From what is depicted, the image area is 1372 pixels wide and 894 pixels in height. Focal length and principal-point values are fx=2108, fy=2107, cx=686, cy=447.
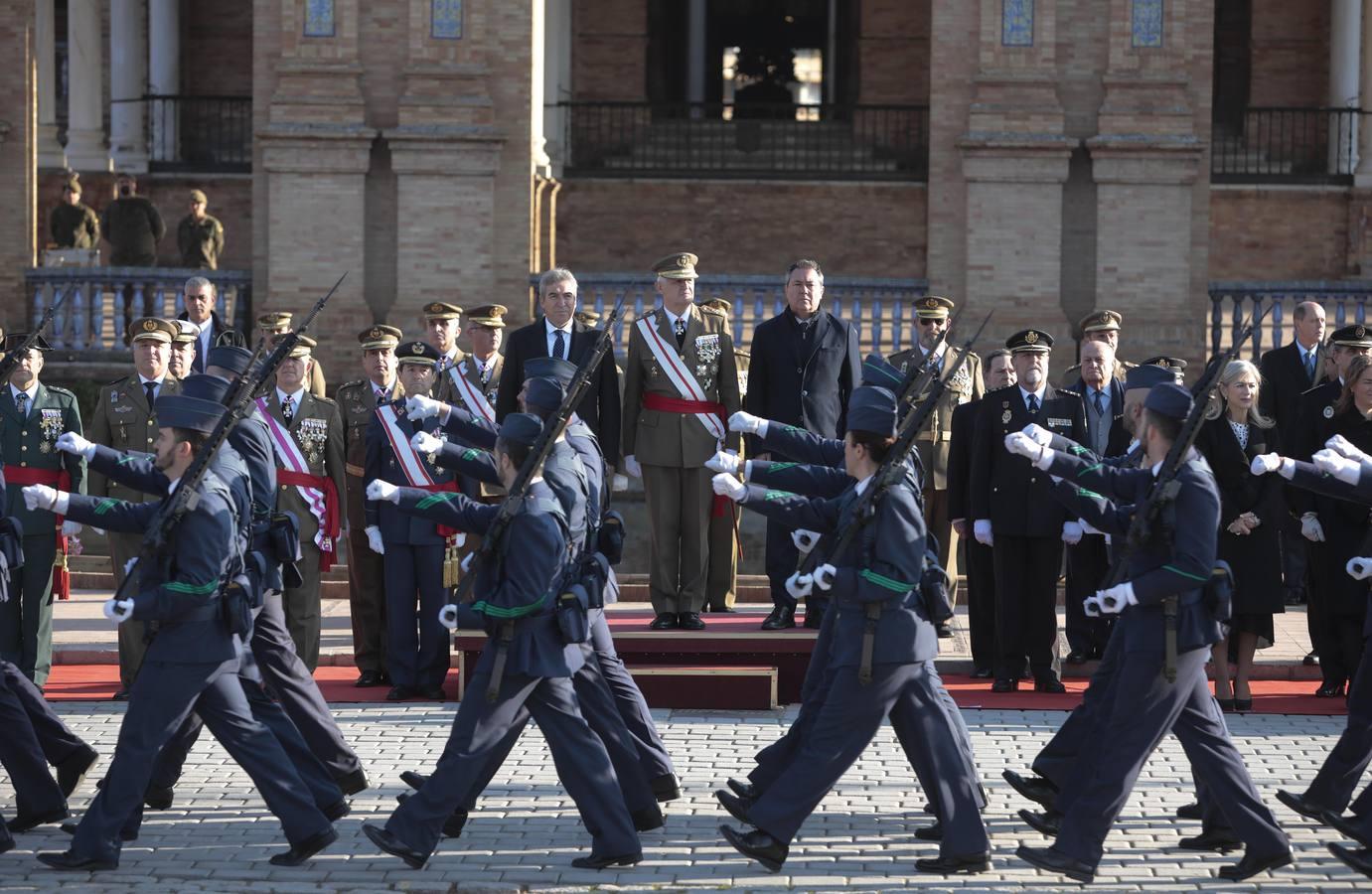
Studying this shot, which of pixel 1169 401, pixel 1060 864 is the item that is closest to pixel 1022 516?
pixel 1169 401

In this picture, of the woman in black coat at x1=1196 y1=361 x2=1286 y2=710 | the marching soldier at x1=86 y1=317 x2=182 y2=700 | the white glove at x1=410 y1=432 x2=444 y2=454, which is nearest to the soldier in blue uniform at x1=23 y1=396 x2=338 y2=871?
the white glove at x1=410 y1=432 x2=444 y2=454

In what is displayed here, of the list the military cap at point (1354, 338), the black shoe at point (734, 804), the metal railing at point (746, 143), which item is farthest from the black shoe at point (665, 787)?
the metal railing at point (746, 143)

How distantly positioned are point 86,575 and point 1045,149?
9.56 meters

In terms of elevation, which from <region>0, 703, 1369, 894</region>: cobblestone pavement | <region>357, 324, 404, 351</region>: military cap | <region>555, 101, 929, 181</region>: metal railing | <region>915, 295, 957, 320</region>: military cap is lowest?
<region>0, 703, 1369, 894</region>: cobblestone pavement

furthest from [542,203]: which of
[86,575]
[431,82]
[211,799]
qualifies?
[211,799]

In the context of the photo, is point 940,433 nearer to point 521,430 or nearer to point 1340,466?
Result: point 1340,466

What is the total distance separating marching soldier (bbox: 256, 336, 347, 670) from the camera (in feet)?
38.3

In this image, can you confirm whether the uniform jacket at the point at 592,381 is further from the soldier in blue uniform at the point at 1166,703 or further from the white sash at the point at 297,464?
the soldier in blue uniform at the point at 1166,703

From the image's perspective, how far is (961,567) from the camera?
623 inches

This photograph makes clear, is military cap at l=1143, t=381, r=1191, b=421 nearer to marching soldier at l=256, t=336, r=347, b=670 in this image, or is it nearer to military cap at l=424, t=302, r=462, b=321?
marching soldier at l=256, t=336, r=347, b=670

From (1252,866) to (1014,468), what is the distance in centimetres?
409

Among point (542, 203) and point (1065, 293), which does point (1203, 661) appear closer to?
point (1065, 293)

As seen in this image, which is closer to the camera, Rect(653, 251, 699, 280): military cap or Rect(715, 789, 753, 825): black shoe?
Rect(715, 789, 753, 825): black shoe

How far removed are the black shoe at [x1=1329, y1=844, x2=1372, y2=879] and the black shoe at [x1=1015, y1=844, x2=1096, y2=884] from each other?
3.14ft
